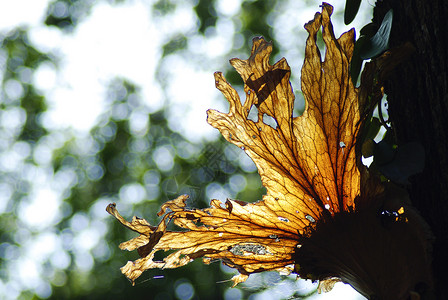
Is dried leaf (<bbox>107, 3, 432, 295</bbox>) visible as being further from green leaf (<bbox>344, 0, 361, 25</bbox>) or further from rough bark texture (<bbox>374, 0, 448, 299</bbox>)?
green leaf (<bbox>344, 0, 361, 25</bbox>)

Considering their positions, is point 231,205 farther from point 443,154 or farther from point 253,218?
point 443,154

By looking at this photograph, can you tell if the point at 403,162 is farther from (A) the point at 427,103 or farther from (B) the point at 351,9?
(B) the point at 351,9

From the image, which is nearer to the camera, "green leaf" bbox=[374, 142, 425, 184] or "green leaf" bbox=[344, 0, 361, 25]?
"green leaf" bbox=[374, 142, 425, 184]

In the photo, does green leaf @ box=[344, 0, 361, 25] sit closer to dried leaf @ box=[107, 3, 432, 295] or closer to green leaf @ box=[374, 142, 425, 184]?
dried leaf @ box=[107, 3, 432, 295]

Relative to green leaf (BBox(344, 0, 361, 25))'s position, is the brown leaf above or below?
below

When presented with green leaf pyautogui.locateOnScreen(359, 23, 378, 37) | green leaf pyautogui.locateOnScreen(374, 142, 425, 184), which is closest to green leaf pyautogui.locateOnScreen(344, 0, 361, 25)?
green leaf pyautogui.locateOnScreen(359, 23, 378, 37)

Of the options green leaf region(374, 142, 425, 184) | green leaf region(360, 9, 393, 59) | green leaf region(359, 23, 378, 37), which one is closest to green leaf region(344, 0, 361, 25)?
green leaf region(359, 23, 378, 37)

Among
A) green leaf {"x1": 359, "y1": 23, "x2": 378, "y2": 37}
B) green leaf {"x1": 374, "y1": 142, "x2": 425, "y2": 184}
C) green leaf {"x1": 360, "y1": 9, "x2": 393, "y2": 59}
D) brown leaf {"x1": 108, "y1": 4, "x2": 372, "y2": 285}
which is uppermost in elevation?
green leaf {"x1": 359, "y1": 23, "x2": 378, "y2": 37}

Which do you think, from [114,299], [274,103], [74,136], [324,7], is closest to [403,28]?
[324,7]
